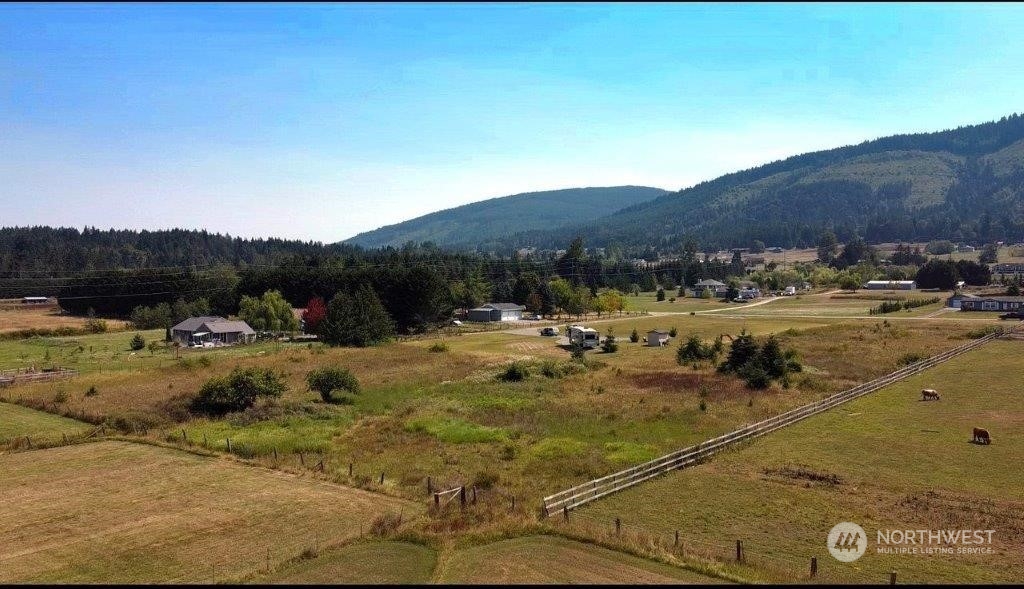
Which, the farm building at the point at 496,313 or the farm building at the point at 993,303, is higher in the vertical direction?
the farm building at the point at 496,313

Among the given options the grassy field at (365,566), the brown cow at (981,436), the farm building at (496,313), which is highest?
the farm building at (496,313)

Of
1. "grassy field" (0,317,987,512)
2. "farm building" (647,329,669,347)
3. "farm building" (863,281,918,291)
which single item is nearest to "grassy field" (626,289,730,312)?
"farm building" (863,281,918,291)

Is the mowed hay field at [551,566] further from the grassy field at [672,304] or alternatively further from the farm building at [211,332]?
the grassy field at [672,304]

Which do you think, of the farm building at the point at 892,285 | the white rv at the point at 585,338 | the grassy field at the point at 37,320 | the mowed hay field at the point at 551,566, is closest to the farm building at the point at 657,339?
the white rv at the point at 585,338

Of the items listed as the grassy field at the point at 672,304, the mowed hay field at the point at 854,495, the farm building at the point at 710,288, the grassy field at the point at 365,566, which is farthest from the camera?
the farm building at the point at 710,288

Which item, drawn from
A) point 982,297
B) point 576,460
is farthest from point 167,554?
point 982,297
